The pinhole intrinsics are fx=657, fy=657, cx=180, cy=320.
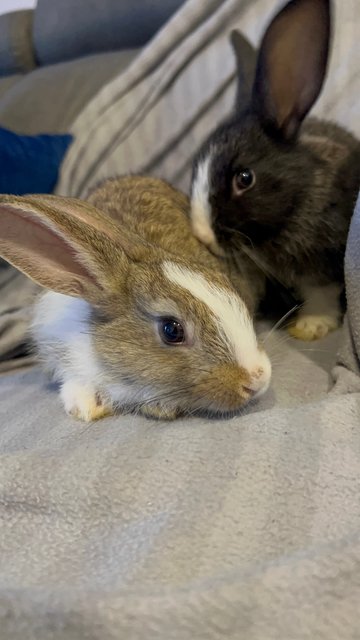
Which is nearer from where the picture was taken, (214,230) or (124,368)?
(124,368)

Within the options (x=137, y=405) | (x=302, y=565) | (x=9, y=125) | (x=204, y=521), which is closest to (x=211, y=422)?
(x=137, y=405)

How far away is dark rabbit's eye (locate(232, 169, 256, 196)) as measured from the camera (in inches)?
56.6

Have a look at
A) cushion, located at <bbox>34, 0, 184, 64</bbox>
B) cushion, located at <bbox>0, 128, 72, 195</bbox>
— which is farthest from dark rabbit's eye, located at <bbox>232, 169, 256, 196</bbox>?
cushion, located at <bbox>34, 0, 184, 64</bbox>

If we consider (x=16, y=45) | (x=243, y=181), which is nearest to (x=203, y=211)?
(x=243, y=181)

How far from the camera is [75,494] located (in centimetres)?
86

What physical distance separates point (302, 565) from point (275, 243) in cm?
92

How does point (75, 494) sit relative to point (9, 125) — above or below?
below

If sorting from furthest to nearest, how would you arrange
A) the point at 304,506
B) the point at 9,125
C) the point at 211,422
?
the point at 9,125 → the point at 211,422 → the point at 304,506

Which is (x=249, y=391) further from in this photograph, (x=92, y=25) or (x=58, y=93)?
(x=92, y=25)

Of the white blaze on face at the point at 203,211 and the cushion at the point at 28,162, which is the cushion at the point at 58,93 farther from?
the white blaze on face at the point at 203,211

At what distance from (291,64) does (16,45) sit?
2.00m

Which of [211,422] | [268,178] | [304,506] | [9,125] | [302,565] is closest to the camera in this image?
[302,565]

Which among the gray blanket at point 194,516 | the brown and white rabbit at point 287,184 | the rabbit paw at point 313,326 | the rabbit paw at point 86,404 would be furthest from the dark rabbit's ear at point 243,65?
the rabbit paw at point 86,404

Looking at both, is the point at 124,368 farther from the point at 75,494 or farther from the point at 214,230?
the point at 214,230
